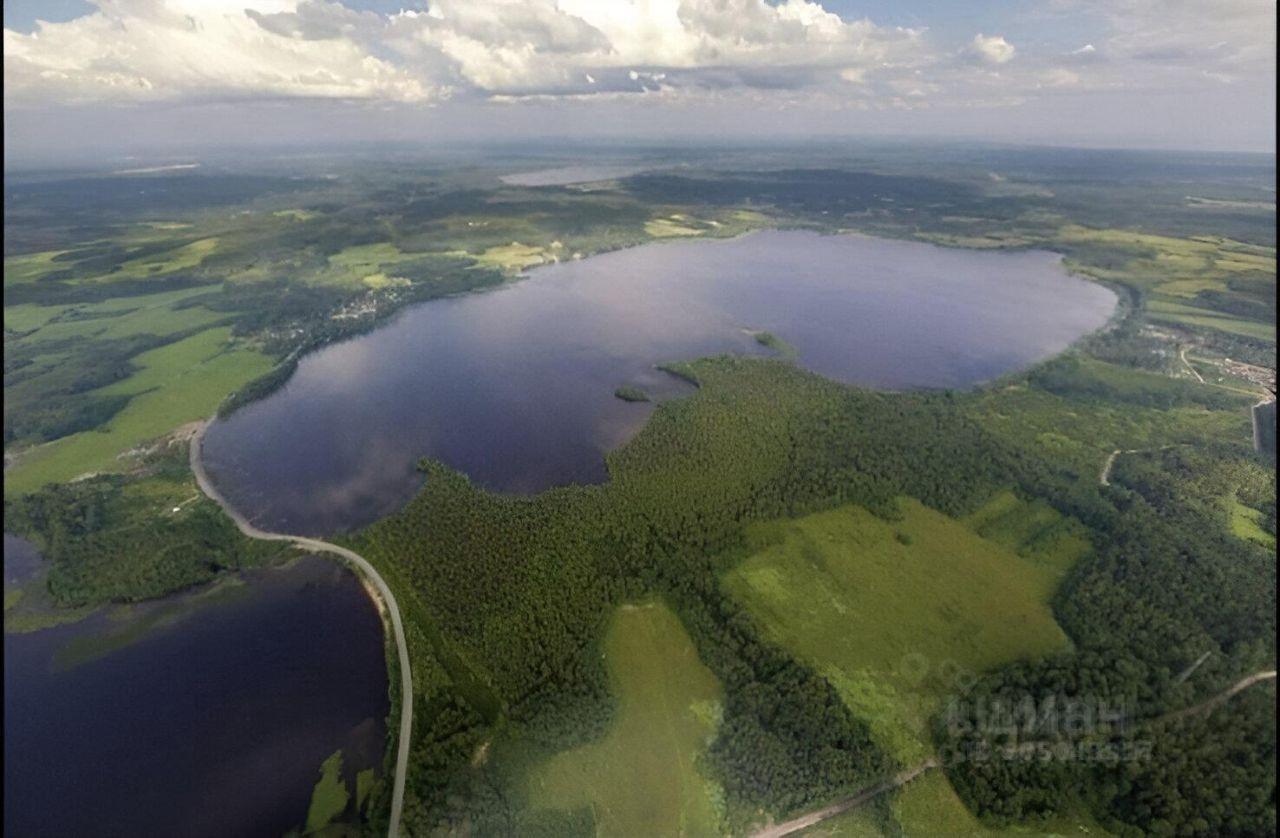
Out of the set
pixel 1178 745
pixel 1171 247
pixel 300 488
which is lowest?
pixel 300 488

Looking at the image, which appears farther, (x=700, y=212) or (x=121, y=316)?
(x=700, y=212)

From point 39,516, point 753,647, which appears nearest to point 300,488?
point 39,516

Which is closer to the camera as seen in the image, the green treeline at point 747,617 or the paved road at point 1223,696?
the green treeline at point 747,617

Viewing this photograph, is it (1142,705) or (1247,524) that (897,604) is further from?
(1247,524)

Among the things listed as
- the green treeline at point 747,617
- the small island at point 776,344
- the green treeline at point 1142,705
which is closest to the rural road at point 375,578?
the green treeline at point 747,617

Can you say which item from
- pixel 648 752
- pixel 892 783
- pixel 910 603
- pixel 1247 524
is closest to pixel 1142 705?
pixel 910 603

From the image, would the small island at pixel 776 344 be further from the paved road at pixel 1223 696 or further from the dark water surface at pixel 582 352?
the paved road at pixel 1223 696

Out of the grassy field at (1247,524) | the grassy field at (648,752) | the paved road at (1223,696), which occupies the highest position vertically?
the grassy field at (1247,524)

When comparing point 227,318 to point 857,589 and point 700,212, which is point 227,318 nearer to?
point 857,589
